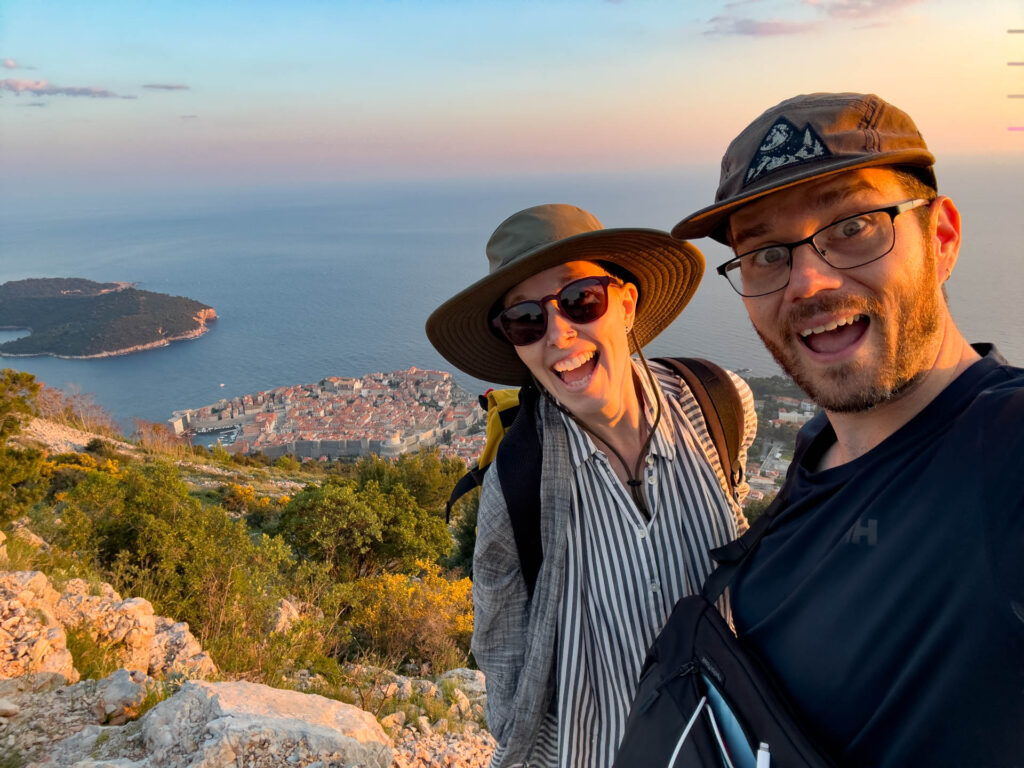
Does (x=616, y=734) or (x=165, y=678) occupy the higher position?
(x=616, y=734)

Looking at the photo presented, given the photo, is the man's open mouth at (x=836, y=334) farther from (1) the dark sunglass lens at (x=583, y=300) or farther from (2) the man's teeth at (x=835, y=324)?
(1) the dark sunglass lens at (x=583, y=300)

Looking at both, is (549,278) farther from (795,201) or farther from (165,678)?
(165,678)

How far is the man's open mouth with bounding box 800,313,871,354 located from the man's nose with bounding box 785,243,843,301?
0.05 meters

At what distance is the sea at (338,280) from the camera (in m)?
8.60

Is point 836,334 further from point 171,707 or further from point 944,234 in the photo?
point 171,707

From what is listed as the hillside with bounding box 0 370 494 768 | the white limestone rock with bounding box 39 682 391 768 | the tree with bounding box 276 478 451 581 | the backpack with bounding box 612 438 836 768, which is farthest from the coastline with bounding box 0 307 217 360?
the backpack with bounding box 612 438 836 768

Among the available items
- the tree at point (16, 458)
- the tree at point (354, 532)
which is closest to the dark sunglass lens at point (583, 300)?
the tree at point (16, 458)

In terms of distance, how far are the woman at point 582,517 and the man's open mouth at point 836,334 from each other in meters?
0.54

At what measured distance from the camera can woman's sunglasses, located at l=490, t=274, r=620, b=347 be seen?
4.67 feet

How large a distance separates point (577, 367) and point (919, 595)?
0.87 meters

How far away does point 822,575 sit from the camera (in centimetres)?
81

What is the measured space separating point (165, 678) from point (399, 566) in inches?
222

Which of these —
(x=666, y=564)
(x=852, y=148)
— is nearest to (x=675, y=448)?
(x=666, y=564)

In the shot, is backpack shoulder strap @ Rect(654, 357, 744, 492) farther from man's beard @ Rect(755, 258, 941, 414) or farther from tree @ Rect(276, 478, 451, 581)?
tree @ Rect(276, 478, 451, 581)
